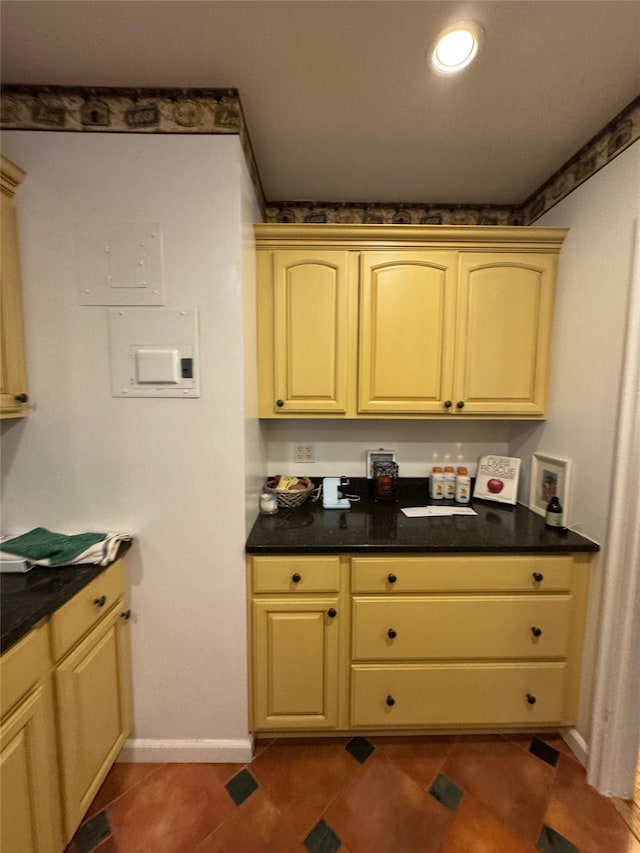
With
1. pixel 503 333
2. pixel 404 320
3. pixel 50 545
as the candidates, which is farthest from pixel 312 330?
pixel 50 545

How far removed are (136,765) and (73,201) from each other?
2141 mm

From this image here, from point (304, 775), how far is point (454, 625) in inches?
32.1

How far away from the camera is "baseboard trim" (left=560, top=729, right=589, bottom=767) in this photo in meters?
1.34

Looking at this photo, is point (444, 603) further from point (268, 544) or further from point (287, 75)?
point (287, 75)

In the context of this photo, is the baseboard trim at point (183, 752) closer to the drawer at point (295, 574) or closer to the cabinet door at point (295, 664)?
the cabinet door at point (295, 664)

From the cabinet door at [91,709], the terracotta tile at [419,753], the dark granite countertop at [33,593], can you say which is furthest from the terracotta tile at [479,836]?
the dark granite countertop at [33,593]

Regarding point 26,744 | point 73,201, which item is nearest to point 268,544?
point 26,744

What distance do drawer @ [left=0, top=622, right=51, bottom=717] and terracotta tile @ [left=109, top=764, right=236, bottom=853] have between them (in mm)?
720

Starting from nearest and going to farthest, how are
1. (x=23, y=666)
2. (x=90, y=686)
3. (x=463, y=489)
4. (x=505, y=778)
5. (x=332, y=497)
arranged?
(x=23, y=666)
(x=90, y=686)
(x=505, y=778)
(x=332, y=497)
(x=463, y=489)

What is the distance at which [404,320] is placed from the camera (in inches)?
63.4

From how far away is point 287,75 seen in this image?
109 centimetres

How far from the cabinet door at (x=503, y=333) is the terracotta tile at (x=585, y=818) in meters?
1.47

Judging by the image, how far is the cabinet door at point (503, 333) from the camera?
1590mm

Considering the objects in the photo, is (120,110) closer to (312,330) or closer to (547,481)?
(312,330)
